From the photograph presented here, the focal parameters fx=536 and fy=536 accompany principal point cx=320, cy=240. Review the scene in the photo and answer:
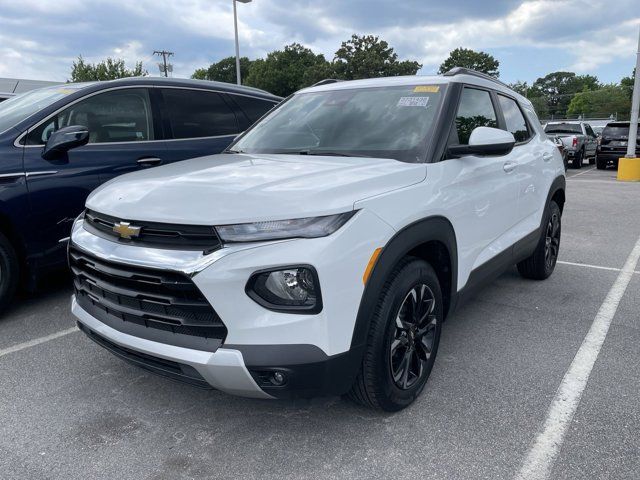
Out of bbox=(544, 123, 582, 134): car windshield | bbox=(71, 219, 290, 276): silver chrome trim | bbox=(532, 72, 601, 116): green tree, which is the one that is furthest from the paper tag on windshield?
bbox=(532, 72, 601, 116): green tree

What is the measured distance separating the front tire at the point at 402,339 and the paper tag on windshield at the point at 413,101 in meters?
1.09

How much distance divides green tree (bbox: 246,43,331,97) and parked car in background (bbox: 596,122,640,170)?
54487 millimetres

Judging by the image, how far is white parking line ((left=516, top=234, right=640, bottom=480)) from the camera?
2387 millimetres

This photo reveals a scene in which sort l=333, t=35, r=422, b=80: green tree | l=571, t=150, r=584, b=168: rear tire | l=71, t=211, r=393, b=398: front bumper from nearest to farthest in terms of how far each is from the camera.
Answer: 1. l=71, t=211, r=393, b=398: front bumper
2. l=571, t=150, r=584, b=168: rear tire
3. l=333, t=35, r=422, b=80: green tree

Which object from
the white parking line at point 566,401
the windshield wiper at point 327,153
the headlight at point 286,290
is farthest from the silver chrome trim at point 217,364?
the windshield wiper at point 327,153

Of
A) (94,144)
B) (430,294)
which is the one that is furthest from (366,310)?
(94,144)

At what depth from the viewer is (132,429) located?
2.69m

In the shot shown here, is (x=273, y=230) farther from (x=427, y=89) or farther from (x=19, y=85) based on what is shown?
(x=19, y=85)

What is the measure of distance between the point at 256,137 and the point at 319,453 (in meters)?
2.28

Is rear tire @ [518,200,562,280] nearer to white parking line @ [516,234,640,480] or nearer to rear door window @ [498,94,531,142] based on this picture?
white parking line @ [516,234,640,480]

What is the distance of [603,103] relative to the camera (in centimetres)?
10706

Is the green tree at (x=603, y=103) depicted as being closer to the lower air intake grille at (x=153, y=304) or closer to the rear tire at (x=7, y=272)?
the rear tire at (x=7, y=272)

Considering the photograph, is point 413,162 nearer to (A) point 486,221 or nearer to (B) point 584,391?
(A) point 486,221

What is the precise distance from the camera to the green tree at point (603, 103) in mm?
96825
